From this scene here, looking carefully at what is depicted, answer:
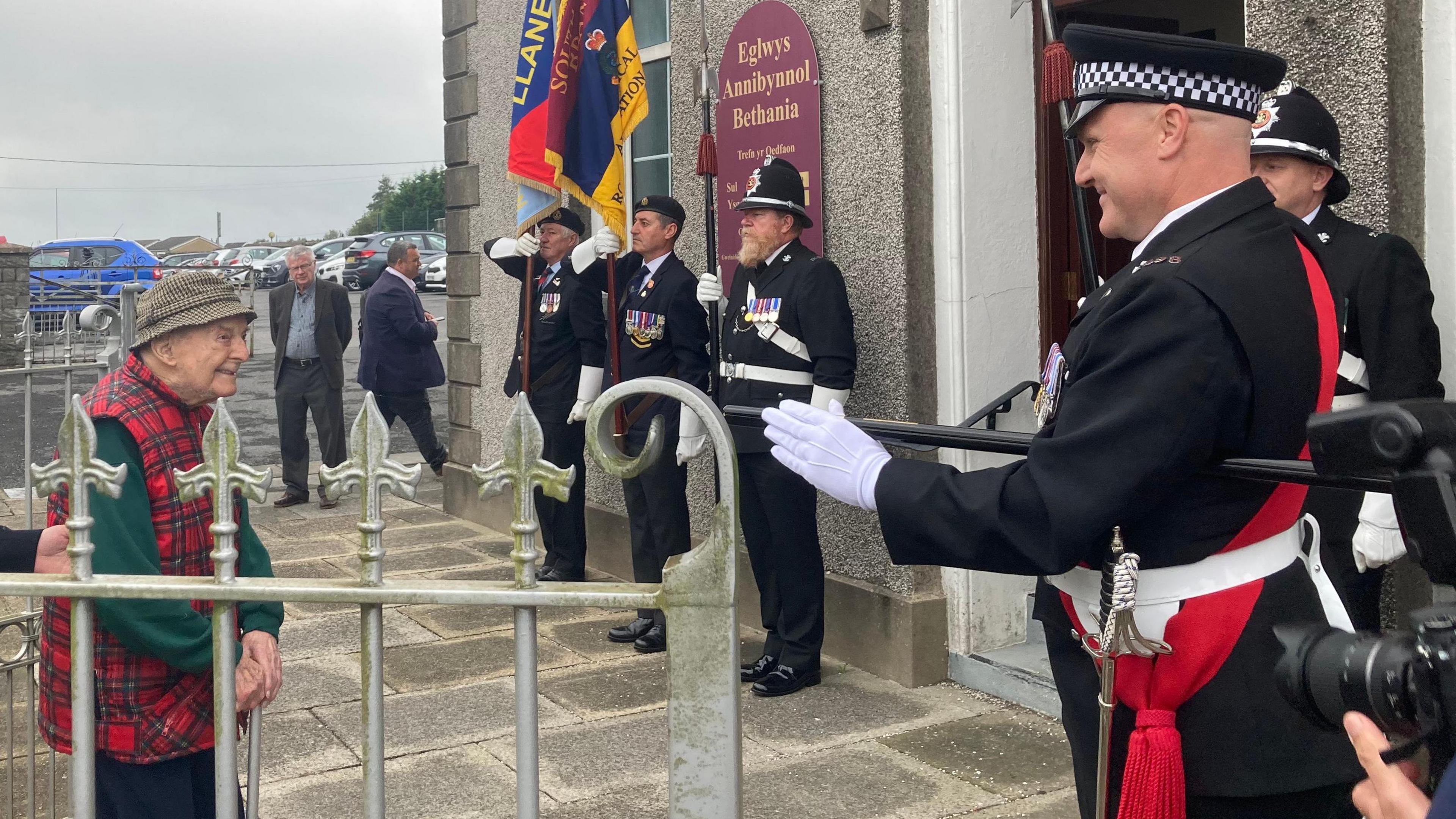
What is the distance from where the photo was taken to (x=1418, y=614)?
1.21 metres

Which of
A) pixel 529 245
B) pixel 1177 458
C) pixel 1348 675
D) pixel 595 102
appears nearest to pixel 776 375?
pixel 595 102

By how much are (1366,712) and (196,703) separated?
2.20 meters

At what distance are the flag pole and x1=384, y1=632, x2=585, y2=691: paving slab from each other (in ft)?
4.26

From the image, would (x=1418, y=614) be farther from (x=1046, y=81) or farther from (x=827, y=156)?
(x=827, y=156)

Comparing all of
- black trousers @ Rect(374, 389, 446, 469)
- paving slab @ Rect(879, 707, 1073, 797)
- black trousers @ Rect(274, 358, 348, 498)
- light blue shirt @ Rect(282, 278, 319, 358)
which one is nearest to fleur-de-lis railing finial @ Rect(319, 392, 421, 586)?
paving slab @ Rect(879, 707, 1073, 797)

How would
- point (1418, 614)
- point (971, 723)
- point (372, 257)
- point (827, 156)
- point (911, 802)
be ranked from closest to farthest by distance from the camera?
point (1418, 614)
point (911, 802)
point (971, 723)
point (827, 156)
point (372, 257)

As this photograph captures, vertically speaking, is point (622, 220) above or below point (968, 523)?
above

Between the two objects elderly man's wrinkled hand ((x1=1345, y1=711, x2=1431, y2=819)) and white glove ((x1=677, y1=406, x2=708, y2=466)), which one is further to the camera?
white glove ((x1=677, y1=406, x2=708, y2=466))

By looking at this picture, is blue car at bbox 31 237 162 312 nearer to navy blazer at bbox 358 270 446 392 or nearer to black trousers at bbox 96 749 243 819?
navy blazer at bbox 358 270 446 392

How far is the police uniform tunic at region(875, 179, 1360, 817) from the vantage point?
72.2 inches

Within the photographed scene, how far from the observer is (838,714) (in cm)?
486

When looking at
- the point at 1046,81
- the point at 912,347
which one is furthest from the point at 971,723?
the point at 1046,81

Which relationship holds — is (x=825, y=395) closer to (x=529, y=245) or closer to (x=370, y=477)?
(x=529, y=245)

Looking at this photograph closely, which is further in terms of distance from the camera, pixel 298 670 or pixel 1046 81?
pixel 298 670
